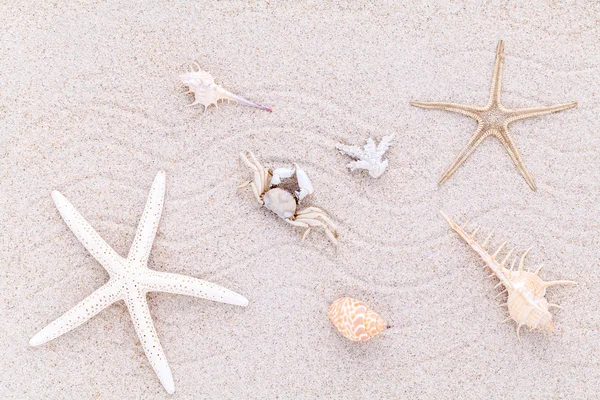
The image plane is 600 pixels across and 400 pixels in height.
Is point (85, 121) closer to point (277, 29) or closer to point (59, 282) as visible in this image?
point (59, 282)

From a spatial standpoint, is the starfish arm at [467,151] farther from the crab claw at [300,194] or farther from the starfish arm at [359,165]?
the crab claw at [300,194]

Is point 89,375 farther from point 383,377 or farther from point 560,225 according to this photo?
point 560,225

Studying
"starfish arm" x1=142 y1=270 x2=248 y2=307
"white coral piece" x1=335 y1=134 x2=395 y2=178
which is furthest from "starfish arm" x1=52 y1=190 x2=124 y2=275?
"white coral piece" x1=335 y1=134 x2=395 y2=178

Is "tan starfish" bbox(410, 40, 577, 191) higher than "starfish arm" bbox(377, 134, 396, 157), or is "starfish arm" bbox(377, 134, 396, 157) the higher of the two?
"tan starfish" bbox(410, 40, 577, 191)

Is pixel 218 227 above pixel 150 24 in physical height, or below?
below

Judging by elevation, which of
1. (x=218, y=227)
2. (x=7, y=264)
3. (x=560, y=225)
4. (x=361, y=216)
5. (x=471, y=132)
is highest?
(x=471, y=132)

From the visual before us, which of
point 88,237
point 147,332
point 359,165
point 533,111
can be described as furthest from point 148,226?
point 533,111

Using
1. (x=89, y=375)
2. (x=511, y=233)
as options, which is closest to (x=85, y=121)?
(x=89, y=375)

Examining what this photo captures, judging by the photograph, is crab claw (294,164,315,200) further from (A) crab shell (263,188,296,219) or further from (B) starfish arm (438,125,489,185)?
(B) starfish arm (438,125,489,185)

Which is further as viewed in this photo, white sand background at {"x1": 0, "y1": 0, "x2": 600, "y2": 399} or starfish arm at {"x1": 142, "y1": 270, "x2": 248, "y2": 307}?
white sand background at {"x1": 0, "y1": 0, "x2": 600, "y2": 399}
